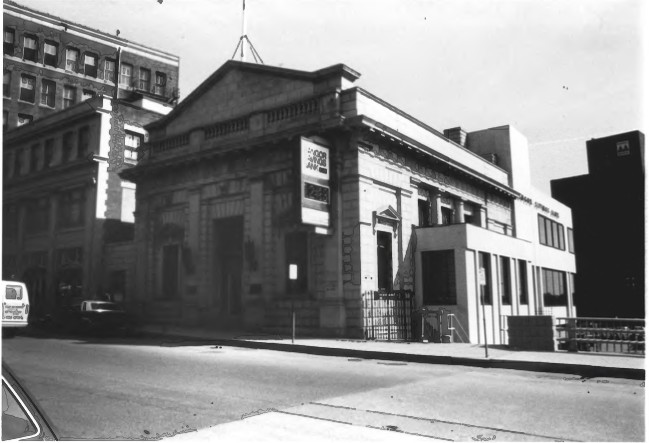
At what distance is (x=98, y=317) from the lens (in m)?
18.7

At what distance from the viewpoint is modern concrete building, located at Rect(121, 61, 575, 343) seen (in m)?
19.3

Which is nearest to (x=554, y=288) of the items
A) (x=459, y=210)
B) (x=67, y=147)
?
(x=459, y=210)

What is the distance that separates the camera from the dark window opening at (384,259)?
67.9ft

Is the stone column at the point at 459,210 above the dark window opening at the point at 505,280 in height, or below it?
above

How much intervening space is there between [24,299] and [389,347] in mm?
9667

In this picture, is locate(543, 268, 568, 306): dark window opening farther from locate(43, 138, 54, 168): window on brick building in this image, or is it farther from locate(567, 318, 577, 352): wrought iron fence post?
locate(43, 138, 54, 168): window on brick building

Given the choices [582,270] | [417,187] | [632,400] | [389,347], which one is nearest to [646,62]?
[632,400]

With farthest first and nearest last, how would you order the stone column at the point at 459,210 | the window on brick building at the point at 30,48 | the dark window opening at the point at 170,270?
the stone column at the point at 459,210, the dark window opening at the point at 170,270, the window on brick building at the point at 30,48

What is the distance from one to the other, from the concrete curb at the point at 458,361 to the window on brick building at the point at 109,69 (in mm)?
8842

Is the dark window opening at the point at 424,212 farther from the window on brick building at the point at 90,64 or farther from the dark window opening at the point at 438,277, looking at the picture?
the window on brick building at the point at 90,64

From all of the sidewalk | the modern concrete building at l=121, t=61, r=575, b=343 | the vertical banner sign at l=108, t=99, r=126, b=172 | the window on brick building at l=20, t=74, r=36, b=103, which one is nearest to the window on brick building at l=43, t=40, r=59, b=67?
the window on brick building at l=20, t=74, r=36, b=103

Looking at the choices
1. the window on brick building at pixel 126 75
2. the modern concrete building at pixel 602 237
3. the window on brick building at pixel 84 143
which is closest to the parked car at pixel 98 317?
the window on brick building at pixel 84 143

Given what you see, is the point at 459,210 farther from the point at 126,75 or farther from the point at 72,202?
the point at 126,75

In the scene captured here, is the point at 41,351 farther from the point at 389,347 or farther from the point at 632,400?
the point at 632,400
